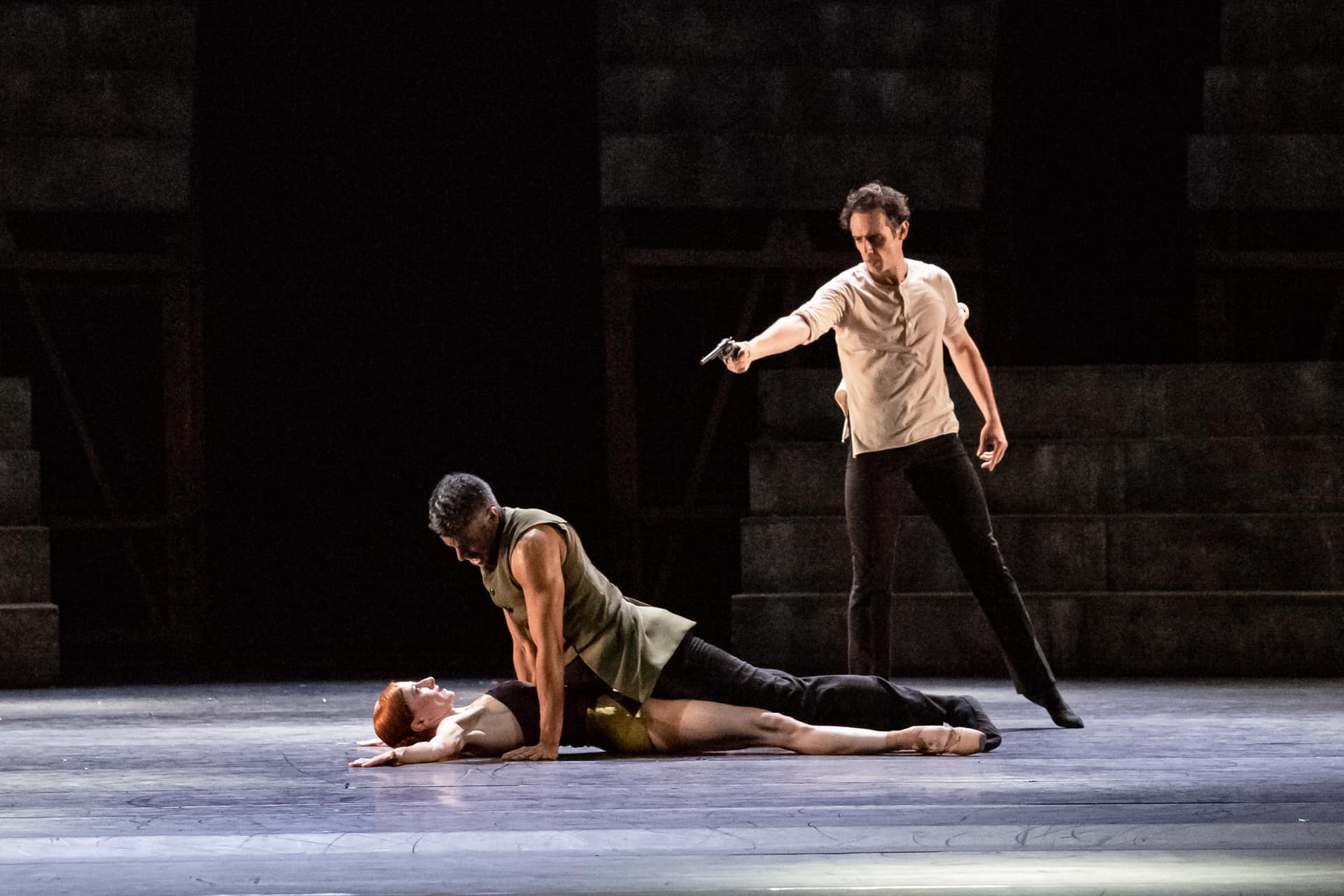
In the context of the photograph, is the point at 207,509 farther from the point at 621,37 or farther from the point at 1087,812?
the point at 1087,812

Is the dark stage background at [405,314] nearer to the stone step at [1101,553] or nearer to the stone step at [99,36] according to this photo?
the stone step at [99,36]

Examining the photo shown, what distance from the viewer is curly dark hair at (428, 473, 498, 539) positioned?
548cm

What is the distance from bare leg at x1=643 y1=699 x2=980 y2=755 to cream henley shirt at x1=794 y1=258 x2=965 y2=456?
1.17 metres

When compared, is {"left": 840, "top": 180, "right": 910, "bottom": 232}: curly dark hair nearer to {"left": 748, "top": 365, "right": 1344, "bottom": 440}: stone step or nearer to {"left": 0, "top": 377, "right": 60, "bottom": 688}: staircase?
{"left": 748, "top": 365, "right": 1344, "bottom": 440}: stone step

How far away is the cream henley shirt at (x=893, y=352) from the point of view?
639 cm

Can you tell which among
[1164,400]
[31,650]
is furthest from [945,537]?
[31,650]

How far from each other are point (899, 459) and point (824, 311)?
61 centimetres

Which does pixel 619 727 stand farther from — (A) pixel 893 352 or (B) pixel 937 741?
(A) pixel 893 352

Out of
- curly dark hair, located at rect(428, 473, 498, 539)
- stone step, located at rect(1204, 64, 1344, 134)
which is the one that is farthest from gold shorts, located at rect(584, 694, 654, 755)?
stone step, located at rect(1204, 64, 1344, 134)

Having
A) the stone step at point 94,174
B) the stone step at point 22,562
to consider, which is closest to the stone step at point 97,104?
the stone step at point 94,174

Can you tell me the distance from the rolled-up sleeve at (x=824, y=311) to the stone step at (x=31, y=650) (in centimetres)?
502

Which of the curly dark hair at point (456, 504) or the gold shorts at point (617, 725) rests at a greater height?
the curly dark hair at point (456, 504)

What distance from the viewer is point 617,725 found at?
18.8 ft

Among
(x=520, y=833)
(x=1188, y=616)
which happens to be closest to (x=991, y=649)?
(x=1188, y=616)
